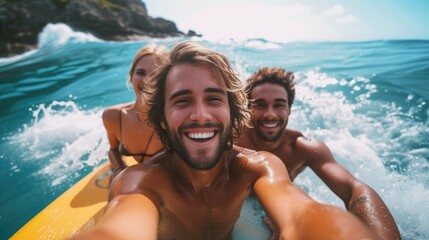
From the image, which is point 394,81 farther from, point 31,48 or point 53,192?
point 31,48

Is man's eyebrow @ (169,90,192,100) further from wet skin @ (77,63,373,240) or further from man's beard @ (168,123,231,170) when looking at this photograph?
man's beard @ (168,123,231,170)

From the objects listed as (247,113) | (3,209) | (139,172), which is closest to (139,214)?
(139,172)

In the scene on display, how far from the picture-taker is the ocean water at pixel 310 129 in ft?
13.8

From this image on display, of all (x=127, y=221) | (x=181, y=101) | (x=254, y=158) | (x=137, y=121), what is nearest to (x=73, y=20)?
(x=137, y=121)

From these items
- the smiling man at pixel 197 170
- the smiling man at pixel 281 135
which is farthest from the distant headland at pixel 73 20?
the smiling man at pixel 197 170

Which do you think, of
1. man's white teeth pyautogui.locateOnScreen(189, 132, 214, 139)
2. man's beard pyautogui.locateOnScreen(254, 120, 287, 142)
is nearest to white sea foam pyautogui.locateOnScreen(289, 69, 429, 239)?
man's beard pyautogui.locateOnScreen(254, 120, 287, 142)

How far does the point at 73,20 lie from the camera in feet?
91.5

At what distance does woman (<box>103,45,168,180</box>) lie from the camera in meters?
3.23

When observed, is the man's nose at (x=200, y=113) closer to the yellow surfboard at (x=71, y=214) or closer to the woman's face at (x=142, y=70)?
the yellow surfboard at (x=71, y=214)

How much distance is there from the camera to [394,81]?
861 cm

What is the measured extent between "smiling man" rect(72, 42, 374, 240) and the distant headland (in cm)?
1591

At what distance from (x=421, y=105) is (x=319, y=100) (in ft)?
8.33

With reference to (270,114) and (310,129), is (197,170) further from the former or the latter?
(310,129)

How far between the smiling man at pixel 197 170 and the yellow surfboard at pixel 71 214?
1.02 metres
